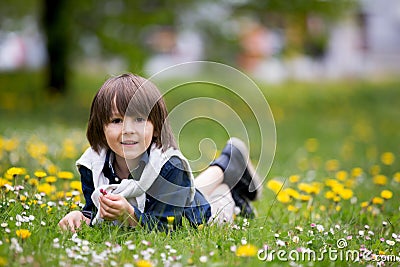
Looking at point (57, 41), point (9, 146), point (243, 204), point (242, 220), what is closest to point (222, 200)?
point (243, 204)

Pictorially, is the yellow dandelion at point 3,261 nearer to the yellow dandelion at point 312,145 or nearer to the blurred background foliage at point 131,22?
the yellow dandelion at point 312,145

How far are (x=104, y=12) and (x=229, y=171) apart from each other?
8.45 meters

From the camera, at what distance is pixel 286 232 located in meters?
3.13

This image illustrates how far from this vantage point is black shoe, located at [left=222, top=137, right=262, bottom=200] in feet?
13.3

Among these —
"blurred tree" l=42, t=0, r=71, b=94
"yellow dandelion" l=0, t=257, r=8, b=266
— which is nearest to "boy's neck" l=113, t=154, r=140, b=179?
"yellow dandelion" l=0, t=257, r=8, b=266

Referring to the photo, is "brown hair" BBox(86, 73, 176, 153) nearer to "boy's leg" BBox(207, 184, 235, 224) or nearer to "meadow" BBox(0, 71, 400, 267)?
"meadow" BBox(0, 71, 400, 267)

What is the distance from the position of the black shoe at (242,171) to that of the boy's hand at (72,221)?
118 cm

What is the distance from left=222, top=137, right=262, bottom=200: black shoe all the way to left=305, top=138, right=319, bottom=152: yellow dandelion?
12.4ft

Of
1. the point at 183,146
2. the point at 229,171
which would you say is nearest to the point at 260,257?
the point at 229,171

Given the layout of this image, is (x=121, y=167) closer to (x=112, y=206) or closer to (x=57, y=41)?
→ (x=112, y=206)

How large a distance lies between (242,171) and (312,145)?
4.20 metres

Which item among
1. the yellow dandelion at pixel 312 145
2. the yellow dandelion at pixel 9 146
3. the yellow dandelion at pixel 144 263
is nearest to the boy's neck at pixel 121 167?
the yellow dandelion at pixel 144 263

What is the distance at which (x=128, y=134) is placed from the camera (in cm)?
303

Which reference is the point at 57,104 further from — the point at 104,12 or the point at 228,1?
the point at 228,1
